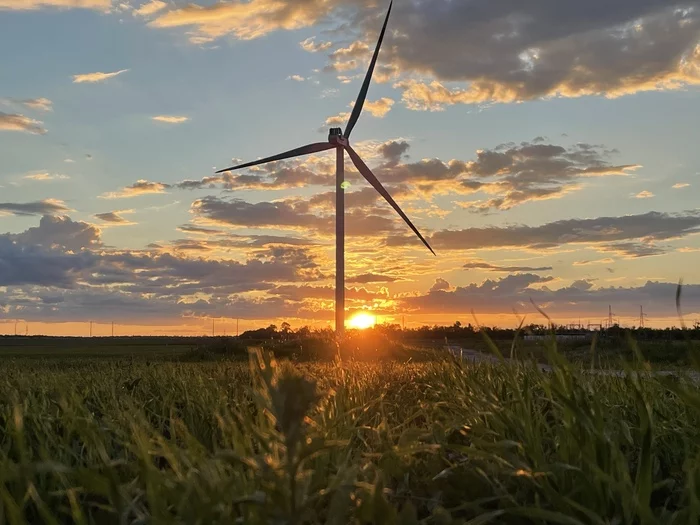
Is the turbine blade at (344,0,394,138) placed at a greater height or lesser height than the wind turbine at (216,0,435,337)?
greater

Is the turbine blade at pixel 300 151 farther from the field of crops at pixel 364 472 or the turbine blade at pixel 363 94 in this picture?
the field of crops at pixel 364 472

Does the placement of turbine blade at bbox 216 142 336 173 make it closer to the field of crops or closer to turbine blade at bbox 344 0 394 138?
turbine blade at bbox 344 0 394 138

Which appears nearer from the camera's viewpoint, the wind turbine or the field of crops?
the field of crops

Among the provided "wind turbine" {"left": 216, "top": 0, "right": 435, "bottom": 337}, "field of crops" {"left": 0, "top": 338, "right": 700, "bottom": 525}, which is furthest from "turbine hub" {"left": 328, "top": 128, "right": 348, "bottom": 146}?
"field of crops" {"left": 0, "top": 338, "right": 700, "bottom": 525}

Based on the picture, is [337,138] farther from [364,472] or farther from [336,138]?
[364,472]

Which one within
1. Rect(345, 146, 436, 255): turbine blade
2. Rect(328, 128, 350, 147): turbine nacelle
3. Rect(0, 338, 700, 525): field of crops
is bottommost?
Rect(0, 338, 700, 525): field of crops

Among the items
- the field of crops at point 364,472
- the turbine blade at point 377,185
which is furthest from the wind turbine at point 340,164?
the field of crops at point 364,472

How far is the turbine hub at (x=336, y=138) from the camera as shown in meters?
36.8

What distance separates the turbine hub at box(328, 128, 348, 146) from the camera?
36750mm

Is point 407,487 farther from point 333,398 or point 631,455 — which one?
point 333,398

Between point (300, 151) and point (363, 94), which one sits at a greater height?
point (363, 94)

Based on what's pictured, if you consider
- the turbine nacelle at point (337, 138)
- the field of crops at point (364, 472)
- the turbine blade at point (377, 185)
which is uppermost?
the turbine nacelle at point (337, 138)

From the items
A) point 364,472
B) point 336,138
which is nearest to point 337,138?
point 336,138

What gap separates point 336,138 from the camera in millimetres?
36750
